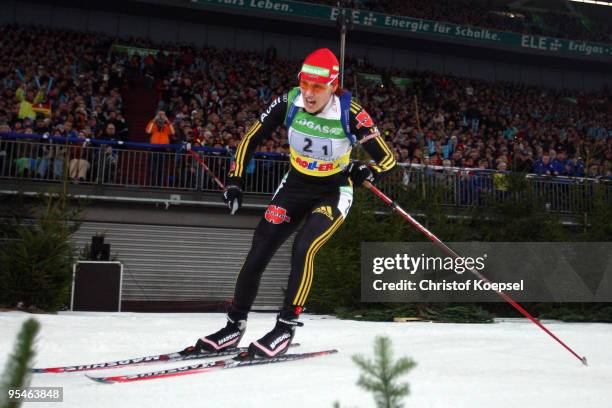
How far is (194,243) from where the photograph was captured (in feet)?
43.8

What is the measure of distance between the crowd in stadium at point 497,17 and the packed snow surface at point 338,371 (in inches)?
820

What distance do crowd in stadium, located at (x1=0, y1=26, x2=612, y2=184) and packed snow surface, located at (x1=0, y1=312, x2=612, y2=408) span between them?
552 cm

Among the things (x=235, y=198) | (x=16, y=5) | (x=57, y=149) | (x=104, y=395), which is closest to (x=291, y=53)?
(x=16, y=5)

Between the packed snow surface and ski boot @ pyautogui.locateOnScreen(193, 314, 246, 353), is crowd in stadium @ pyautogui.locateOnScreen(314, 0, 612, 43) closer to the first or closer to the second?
the packed snow surface

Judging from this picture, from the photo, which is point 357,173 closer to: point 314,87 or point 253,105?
point 314,87

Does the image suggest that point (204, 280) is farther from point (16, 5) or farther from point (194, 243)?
point (16, 5)

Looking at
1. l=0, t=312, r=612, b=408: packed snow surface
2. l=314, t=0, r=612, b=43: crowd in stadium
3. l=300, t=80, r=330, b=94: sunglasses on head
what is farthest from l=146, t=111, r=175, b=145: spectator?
l=314, t=0, r=612, b=43: crowd in stadium

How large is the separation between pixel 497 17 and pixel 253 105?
1578 cm

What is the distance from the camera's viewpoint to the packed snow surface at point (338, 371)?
113 inches

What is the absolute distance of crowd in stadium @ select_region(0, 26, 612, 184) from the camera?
13547 mm

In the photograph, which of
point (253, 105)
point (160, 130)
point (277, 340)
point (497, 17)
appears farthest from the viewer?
point (497, 17)

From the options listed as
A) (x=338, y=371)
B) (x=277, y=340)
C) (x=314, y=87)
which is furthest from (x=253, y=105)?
(x=338, y=371)

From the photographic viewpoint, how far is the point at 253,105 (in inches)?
669

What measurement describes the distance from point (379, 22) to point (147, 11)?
9684 mm
